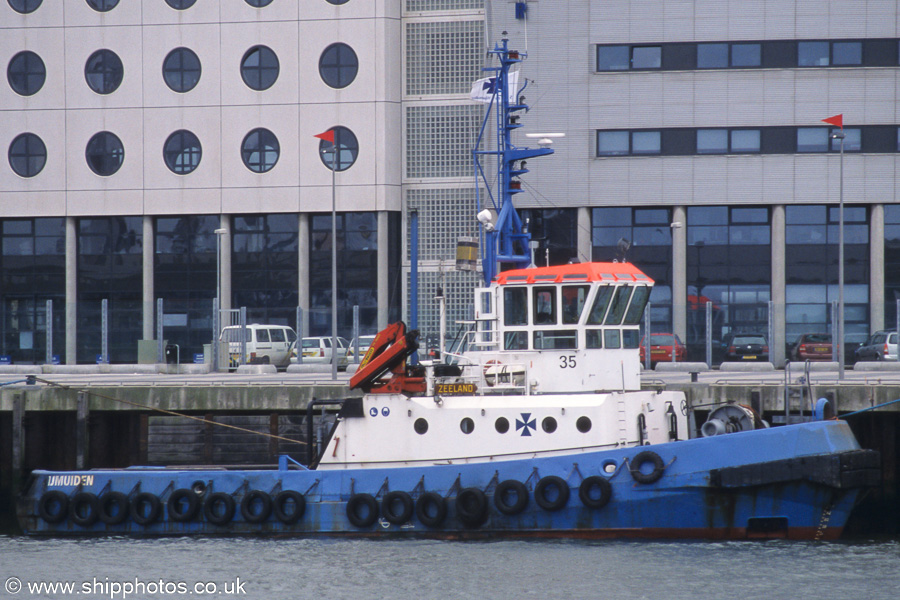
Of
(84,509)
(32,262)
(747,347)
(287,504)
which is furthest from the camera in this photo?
(32,262)

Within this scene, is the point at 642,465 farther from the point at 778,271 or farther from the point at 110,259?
the point at 110,259

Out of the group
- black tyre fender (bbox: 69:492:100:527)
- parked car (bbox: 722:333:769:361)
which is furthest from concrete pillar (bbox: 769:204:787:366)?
black tyre fender (bbox: 69:492:100:527)

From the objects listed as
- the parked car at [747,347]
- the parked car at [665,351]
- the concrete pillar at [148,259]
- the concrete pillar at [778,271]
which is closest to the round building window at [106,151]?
the concrete pillar at [148,259]

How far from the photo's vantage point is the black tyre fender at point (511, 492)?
1770cm

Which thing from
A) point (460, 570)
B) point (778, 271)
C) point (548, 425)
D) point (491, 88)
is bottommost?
point (460, 570)

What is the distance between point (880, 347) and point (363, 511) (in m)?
22.4

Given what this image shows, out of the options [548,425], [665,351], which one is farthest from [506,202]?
[665,351]

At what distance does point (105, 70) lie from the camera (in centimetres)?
4466

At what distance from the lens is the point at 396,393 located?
1852 cm

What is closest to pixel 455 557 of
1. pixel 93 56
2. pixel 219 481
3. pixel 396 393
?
pixel 396 393

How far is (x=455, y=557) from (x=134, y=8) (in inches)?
1330

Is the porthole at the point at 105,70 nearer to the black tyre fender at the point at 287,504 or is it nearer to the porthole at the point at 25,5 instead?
the porthole at the point at 25,5

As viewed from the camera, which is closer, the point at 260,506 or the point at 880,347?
the point at 260,506

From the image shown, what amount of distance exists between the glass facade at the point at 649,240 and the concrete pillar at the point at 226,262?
1420cm
